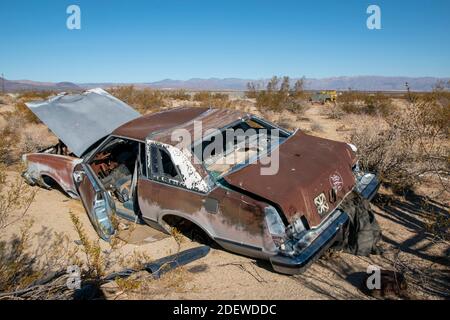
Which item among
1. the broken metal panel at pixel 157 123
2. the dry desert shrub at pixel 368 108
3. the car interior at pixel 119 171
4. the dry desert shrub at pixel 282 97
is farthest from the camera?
the dry desert shrub at pixel 282 97

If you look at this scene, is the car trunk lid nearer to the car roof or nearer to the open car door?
the car roof

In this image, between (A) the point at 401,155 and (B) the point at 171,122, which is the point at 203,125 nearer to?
(B) the point at 171,122

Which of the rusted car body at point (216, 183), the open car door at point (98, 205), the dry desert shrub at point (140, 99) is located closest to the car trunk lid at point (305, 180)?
the rusted car body at point (216, 183)

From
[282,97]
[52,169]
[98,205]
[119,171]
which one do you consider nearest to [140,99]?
[282,97]

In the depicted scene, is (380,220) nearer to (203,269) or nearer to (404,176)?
(404,176)

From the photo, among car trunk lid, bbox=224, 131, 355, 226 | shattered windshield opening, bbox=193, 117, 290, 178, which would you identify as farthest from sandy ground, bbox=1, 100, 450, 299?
shattered windshield opening, bbox=193, 117, 290, 178

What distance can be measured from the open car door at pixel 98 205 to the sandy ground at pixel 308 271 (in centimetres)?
25

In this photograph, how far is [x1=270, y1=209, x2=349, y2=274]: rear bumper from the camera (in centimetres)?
317

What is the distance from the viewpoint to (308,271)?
3.68 metres

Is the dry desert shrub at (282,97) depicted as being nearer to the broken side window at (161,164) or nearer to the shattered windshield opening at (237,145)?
the shattered windshield opening at (237,145)

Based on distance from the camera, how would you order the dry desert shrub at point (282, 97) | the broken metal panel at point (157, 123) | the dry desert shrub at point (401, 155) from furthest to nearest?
1. the dry desert shrub at point (282, 97)
2. the dry desert shrub at point (401, 155)
3. the broken metal panel at point (157, 123)

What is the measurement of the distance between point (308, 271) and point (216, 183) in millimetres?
1383

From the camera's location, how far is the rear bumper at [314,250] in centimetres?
317
